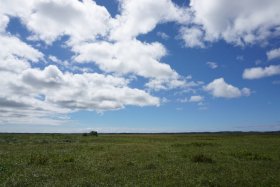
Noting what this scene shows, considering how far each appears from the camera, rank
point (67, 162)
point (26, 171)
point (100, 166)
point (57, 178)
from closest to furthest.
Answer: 1. point (57, 178)
2. point (26, 171)
3. point (100, 166)
4. point (67, 162)

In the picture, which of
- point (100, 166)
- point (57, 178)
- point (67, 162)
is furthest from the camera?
point (67, 162)

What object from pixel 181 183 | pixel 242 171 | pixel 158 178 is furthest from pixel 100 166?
A: pixel 242 171

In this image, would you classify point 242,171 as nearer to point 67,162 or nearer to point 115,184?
point 115,184

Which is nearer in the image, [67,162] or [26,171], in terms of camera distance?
[26,171]

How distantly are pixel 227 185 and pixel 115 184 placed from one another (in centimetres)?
583

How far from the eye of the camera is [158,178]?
62.3 feet

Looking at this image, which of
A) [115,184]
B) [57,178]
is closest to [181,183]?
[115,184]

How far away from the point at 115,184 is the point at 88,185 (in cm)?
140

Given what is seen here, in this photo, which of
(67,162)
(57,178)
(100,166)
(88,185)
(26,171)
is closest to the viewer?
(88,185)

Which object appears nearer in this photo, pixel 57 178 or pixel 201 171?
pixel 57 178

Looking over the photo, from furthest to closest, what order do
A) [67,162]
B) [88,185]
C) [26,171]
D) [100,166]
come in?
[67,162], [100,166], [26,171], [88,185]

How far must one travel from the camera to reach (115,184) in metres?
17.1

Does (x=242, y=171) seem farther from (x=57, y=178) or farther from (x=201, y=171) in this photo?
(x=57, y=178)

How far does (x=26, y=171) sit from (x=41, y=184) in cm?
491
